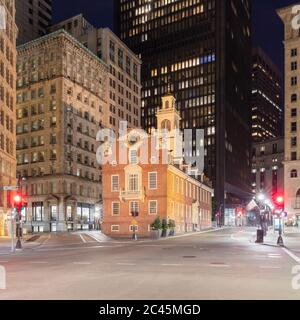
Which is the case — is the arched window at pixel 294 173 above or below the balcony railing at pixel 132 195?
above

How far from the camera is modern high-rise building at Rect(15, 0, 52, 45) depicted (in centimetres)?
13288

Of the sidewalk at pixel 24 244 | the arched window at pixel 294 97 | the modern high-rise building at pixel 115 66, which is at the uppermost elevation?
the modern high-rise building at pixel 115 66

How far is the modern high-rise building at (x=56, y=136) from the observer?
9338 centimetres

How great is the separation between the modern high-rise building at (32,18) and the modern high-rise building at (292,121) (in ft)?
228

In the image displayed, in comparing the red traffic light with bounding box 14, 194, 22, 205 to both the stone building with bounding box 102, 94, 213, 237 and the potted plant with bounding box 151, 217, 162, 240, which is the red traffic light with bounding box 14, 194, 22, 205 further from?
the stone building with bounding box 102, 94, 213, 237

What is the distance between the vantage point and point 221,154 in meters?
170

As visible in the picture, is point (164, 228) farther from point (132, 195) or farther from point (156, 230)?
point (132, 195)

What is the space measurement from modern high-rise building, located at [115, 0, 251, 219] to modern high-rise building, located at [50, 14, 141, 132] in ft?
161

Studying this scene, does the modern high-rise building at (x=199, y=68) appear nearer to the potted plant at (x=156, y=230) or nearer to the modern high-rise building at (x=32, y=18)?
the modern high-rise building at (x=32, y=18)

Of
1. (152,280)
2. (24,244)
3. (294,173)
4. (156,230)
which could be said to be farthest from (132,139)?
(152,280)

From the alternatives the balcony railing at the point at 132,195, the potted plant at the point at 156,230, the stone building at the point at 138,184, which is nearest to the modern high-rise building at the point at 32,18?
the stone building at the point at 138,184

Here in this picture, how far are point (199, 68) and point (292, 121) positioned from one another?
74.8 metres

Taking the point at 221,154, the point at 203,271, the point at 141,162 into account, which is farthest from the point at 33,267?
the point at 221,154
